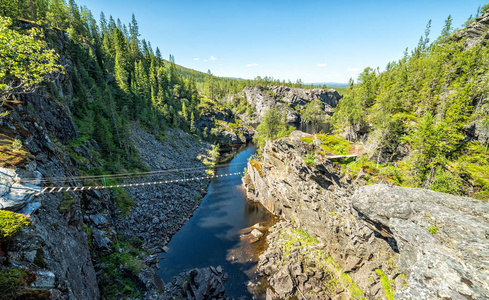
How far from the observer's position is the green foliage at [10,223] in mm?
8299

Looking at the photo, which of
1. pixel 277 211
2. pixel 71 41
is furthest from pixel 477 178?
pixel 71 41

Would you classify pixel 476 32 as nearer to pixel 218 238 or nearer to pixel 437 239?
pixel 437 239

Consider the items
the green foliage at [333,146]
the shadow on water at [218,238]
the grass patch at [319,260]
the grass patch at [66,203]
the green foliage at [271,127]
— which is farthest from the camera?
the green foliage at [271,127]

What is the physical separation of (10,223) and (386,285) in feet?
97.3

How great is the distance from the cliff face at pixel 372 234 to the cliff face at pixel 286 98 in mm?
118733

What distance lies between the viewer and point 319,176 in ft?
87.8

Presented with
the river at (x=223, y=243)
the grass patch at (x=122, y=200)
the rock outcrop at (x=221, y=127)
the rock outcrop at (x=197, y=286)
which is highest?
the rock outcrop at (x=221, y=127)

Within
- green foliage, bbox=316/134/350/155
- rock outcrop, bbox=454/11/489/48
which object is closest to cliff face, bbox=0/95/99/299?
green foliage, bbox=316/134/350/155

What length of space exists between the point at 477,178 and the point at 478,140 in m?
7.60

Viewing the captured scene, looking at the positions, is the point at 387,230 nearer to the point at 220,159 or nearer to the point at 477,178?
the point at 477,178

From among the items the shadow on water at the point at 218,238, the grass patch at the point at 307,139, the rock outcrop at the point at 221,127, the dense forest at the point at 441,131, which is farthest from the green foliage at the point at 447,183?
the rock outcrop at the point at 221,127

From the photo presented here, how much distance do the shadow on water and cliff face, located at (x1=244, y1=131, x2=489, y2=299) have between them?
3.95m

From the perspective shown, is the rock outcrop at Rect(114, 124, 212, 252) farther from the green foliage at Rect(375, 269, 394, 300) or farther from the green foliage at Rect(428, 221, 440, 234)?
the green foliage at Rect(428, 221, 440, 234)

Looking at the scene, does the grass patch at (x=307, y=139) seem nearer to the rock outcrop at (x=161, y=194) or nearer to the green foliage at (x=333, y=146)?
the green foliage at (x=333, y=146)
